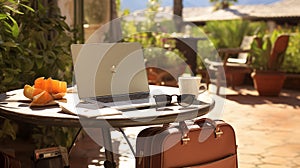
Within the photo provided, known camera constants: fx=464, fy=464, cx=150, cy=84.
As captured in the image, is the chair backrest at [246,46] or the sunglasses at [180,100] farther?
the chair backrest at [246,46]

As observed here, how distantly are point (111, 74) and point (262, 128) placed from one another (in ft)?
9.67

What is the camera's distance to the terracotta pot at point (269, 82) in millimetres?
6823

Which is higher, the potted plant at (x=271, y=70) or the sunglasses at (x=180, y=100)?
the sunglasses at (x=180, y=100)

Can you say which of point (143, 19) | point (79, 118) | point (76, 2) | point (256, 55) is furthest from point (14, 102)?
point (143, 19)

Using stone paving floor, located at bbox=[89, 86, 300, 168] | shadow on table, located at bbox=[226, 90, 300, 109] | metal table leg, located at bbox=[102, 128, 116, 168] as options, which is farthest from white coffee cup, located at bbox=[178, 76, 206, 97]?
shadow on table, located at bbox=[226, 90, 300, 109]

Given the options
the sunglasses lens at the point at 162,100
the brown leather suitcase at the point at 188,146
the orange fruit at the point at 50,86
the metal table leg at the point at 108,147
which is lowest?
the metal table leg at the point at 108,147

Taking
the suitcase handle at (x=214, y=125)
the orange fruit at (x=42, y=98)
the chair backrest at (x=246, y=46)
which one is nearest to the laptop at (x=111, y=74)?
the orange fruit at (x=42, y=98)

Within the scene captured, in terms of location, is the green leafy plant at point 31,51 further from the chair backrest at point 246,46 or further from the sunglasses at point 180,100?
the chair backrest at point 246,46

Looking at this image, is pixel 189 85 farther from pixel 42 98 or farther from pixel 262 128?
pixel 262 128

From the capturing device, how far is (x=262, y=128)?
4.82 meters

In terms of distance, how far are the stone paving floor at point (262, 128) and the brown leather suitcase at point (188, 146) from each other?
4.59ft

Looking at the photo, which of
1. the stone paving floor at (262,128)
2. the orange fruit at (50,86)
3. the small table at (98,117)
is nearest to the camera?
the small table at (98,117)

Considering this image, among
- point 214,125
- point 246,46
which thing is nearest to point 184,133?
point 214,125

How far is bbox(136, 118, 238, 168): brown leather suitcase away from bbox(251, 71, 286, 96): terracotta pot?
16.1 ft
